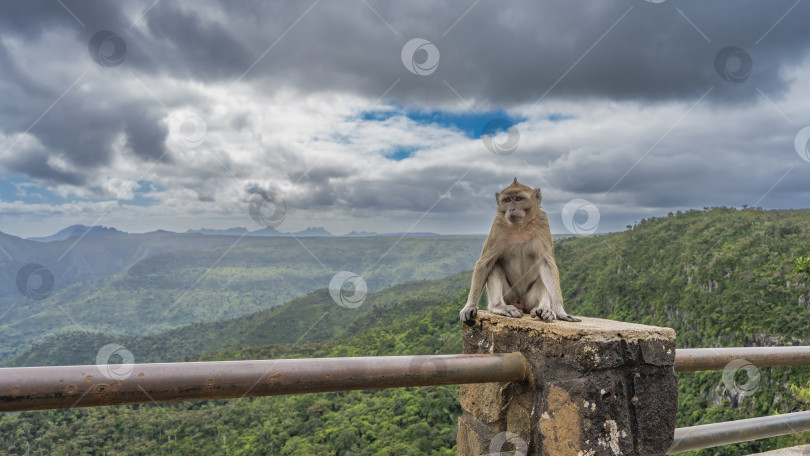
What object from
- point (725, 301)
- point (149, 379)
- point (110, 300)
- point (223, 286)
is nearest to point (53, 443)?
point (149, 379)

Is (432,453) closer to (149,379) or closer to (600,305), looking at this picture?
(149,379)

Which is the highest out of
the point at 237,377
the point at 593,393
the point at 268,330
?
the point at 268,330

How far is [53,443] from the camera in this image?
4016 cm

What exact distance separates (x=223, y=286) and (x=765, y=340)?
582ft

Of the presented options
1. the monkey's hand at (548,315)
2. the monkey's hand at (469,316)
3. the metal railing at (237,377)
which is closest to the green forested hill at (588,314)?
the monkey's hand at (548,315)

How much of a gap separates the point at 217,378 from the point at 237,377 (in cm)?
7

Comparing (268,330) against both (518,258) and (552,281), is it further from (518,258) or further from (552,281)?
(552,281)

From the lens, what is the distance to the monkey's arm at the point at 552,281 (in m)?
3.74

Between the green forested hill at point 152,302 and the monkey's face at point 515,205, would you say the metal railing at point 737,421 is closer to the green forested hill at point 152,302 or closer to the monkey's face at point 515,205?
the monkey's face at point 515,205

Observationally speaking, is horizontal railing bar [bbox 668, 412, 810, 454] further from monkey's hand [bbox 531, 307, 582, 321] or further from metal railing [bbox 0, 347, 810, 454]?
monkey's hand [bbox 531, 307, 582, 321]

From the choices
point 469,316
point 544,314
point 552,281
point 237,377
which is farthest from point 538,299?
point 237,377

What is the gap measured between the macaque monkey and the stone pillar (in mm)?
1571

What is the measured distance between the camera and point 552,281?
398 centimetres

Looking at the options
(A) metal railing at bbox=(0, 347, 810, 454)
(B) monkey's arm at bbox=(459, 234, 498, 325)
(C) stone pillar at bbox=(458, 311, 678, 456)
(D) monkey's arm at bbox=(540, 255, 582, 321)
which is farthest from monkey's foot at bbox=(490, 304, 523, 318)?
(A) metal railing at bbox=(0, 347, 810, 454)
